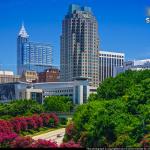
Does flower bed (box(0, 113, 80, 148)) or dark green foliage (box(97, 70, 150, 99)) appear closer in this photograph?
flower bed (box(0, 113, 80, 148))

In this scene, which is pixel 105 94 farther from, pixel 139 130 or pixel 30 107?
pixel 139 130

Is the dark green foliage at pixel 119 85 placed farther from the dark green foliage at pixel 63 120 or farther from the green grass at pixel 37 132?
the dark green foliage at pixel 63 120

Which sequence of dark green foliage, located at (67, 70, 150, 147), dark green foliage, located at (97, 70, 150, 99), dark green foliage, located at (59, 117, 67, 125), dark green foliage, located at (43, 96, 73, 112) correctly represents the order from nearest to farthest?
dark green foliage, located at (67, 70, 150, 147) → dark green foliage, located at (97, 70, 150, 99) → dark green foliage, located at (59, 117, 67, 125) → dark green foliage, located at (43, 96, 73, 112)

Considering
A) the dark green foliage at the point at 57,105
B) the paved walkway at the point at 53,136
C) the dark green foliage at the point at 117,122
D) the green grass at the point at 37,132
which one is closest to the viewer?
the dark green foliage at the point at 117,122

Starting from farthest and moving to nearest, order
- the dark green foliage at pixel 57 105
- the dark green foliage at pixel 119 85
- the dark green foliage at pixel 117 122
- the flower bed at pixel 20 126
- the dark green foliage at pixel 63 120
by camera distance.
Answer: the dark green foliage at pixel 57 105 < the dark green foliage at pixel 63 120 < the dark green foliage at pixel 119 85 < the flower bed at pixel 20 126 < the dark green foliage at pixel 117 122

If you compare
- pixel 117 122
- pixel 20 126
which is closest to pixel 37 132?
pixel 20 126

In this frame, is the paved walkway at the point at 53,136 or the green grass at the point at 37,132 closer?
the paved walkway at the point at 53,136

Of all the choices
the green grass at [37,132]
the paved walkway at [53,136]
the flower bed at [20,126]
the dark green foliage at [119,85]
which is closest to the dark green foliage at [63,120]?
the flower bed at [20,126]

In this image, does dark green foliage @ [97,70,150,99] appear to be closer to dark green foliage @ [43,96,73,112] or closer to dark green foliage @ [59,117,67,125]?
dark green foliage @ [59,117,67,125]

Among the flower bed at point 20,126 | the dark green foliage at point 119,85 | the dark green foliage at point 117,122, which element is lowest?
the flower bed at point 20,126

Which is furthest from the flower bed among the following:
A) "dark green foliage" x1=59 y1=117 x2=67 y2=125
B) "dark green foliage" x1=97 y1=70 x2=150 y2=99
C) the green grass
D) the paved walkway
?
"dark green foliage" x1=97 y1=70 x2=150 y2=99

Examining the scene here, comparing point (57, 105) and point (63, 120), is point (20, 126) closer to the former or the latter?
point (63, 120)

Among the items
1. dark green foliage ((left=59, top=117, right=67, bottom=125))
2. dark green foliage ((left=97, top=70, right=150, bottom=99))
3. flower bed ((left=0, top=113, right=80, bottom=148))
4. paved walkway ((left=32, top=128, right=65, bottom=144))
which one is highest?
dark green foliage ((left=97, top=70, right=150, bottom=99))

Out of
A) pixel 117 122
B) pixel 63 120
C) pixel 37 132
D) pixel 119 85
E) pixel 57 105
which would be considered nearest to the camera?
pixel 117 122
